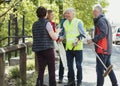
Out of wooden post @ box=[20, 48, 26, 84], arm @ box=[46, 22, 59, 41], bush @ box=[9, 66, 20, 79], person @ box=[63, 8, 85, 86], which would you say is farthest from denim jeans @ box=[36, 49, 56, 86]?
bush @ box=[9, 66, 20, 79]

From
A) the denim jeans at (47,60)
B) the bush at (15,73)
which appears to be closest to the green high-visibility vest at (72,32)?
the denim jeans at (47,60)

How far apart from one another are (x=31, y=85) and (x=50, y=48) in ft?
5.42

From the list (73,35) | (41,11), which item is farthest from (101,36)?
(41,11)

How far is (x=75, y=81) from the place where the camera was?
11094 millimetres

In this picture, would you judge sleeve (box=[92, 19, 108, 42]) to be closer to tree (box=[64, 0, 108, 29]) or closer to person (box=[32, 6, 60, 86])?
person (box=[32, 6, 60, 86])

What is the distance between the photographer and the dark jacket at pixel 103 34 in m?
9.54

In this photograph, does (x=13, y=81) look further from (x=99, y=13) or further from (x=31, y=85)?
(x=99, y=13)

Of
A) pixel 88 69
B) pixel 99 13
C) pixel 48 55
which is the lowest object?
pixel 88 69

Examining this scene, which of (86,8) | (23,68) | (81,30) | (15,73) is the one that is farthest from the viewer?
(86,8)

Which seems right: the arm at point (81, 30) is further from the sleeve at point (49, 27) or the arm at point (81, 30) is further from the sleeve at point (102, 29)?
the sleeve at point (49, 27)

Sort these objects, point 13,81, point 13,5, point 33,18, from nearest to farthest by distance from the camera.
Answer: point 13,81
point 13,5
point 33,18

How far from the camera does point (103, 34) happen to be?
9531 millimetres

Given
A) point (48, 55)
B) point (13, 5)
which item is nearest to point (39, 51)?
point (48, 55)

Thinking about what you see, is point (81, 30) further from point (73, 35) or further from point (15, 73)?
point (15, 73)
